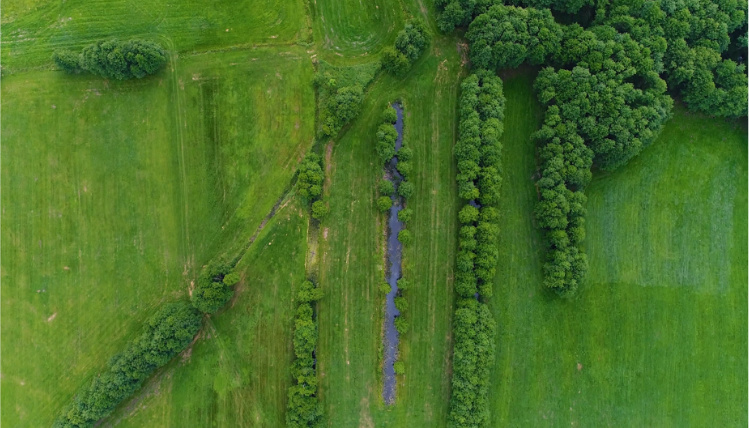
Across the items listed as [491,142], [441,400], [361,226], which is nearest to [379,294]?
[361,226]

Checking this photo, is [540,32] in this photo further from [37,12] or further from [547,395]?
[37,12]

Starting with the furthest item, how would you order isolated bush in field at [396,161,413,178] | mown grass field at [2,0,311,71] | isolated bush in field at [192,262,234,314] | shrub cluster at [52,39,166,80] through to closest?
mown grass field at [2,0,311,71], shrub cluster at [52,39,166,80], isolated bush in field at [396,161,413,178], isolated bush in field at [192,262,234,314]

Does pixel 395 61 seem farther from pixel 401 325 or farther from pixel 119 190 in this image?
pixel 119 190

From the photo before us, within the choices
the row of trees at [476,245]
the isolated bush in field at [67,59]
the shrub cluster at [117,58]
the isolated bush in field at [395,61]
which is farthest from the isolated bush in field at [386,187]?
the isolated bush in field at [67,59]

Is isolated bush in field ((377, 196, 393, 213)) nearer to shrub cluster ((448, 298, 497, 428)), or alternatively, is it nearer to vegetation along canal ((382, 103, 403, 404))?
vegetation along canal ((382, 103, 403, 404))

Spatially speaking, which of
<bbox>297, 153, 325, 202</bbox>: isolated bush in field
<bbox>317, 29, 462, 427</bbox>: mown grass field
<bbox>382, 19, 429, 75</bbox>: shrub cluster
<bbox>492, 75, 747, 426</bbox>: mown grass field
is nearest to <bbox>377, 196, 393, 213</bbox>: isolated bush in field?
<bbox>317, 29, 462, 427</bbox>: mown grass field
